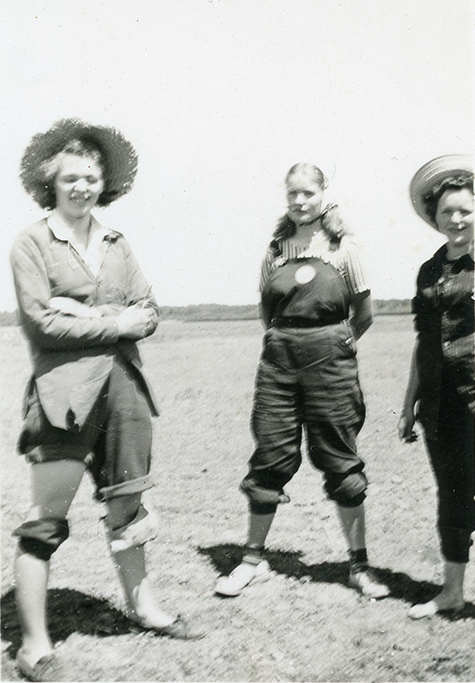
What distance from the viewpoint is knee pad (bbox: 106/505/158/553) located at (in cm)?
305

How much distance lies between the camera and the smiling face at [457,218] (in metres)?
3.26

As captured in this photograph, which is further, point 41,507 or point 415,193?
point 415,193

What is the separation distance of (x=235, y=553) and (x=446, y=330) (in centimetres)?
142

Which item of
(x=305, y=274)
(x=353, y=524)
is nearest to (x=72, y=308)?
Result: (x=305, y=274)

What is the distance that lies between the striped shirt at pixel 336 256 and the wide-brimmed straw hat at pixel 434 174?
0.37m

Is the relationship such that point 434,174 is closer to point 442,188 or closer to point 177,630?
point 442,188

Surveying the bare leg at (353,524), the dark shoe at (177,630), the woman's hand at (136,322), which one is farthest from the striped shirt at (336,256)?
the dark shoe at (177,630)

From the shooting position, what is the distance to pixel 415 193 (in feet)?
11.2

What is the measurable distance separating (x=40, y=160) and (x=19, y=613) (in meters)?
1.85

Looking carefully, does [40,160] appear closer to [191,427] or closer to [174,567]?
[191,427]

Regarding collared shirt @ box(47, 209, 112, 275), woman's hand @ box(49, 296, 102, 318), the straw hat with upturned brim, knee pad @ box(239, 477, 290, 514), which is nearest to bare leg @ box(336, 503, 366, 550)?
knee pad @ box(239, 477, 290, 514)

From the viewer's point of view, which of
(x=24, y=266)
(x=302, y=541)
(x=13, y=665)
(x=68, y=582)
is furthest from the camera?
(x=302, y=541)

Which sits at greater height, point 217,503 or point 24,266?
point 24,266

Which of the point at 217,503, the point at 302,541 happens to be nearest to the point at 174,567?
the point at 217,503
